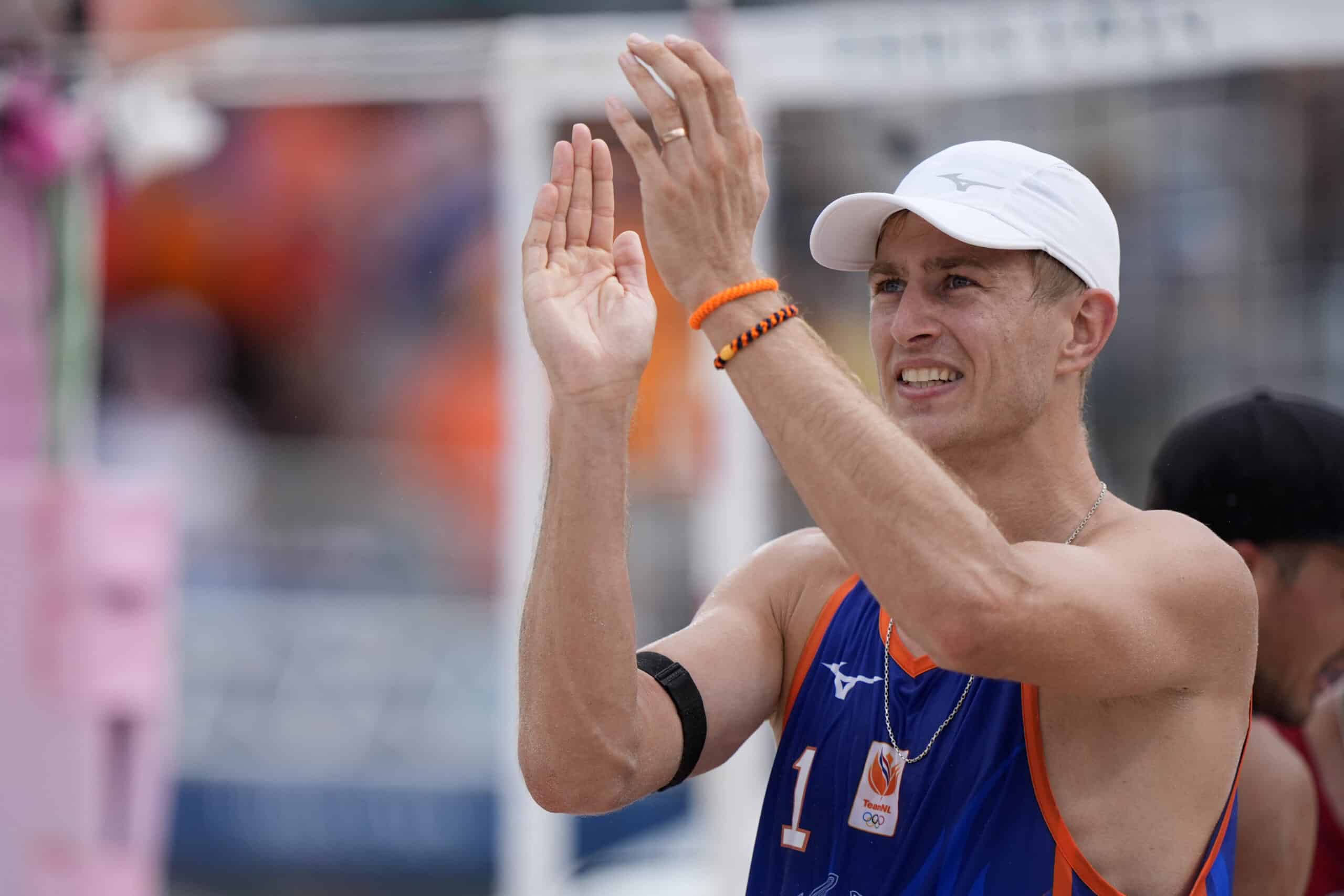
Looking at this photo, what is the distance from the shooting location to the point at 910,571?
1.70 metres

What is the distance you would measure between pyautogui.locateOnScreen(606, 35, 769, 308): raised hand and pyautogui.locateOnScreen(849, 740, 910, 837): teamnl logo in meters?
0.76

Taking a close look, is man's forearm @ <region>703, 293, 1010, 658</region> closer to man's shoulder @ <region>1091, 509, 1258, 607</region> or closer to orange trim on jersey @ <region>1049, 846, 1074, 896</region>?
man's shoulder @ <region>1091, 509, 1258, 607</region>

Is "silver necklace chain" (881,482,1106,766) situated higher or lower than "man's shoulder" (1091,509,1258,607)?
lower

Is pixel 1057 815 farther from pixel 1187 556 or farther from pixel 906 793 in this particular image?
pixel 1187 556

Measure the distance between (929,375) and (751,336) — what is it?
1.36 ft

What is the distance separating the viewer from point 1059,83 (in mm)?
4418

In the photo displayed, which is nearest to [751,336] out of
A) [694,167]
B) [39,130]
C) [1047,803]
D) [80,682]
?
[694,167]

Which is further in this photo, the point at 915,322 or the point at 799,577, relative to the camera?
the point at 799,577

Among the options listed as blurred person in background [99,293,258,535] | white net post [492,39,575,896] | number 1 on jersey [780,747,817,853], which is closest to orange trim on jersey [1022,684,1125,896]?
number 1 on jersey [780,747,817,853]

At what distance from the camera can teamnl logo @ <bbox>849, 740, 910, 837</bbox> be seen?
2.05 meters

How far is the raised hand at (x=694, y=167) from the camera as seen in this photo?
1.83 metres

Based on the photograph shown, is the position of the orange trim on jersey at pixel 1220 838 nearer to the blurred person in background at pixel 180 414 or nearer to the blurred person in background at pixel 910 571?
the blurred person in background at pixel 910 571

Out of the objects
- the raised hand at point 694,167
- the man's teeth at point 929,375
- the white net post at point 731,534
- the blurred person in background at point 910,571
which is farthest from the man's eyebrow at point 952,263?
the white net post at point 731,534

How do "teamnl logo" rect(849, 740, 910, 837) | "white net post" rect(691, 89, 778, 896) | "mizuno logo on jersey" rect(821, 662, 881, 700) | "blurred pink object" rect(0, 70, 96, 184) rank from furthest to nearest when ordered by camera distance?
"blurred pink object" rect(0, 70, 96, 184) → "white net post" rect(691, 89, 778, 896) → "mizuno logo on jersey" rect(821, 662, 881, 700) → "teamnl logo" rect(849, 740, 910, 837)
